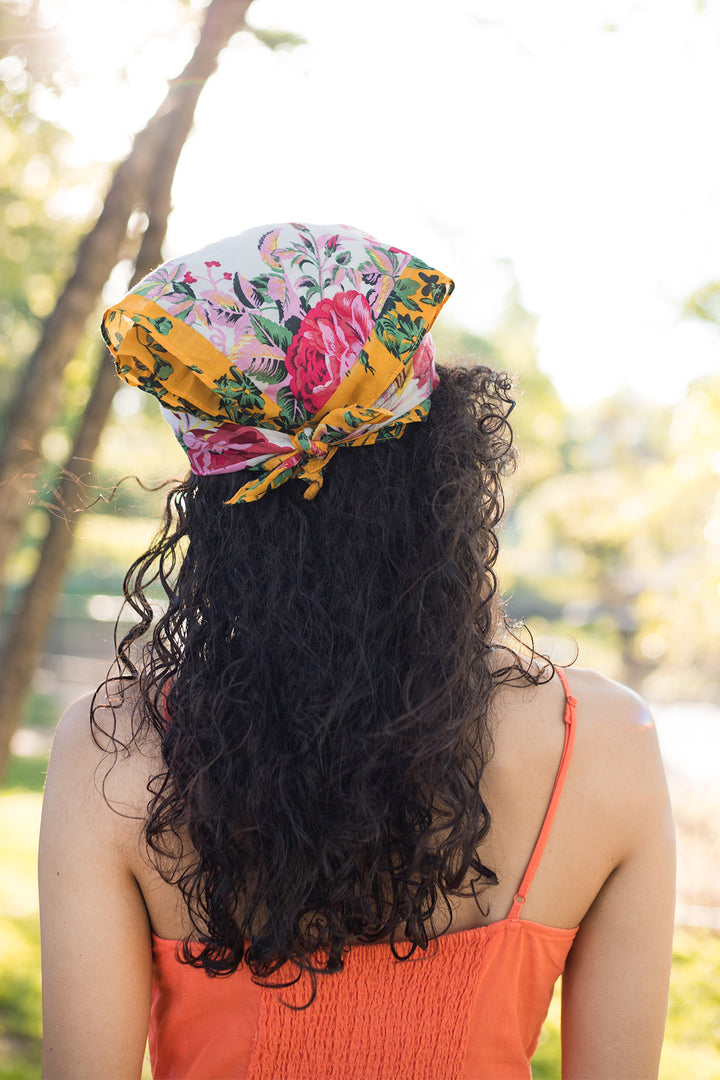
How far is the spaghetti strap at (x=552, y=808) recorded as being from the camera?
1323mm

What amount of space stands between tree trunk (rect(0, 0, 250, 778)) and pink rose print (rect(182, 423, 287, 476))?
1.60 metres

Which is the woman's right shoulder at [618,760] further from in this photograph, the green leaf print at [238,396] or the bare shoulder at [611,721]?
the green leaf print at [238,396]

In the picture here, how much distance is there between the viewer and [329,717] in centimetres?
125

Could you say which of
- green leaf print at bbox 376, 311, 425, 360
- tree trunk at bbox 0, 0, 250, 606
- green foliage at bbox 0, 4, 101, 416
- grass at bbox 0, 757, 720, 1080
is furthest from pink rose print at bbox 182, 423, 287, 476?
grass at bbox 0, 757, 720, 1080

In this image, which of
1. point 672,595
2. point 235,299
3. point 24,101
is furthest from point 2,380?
point 235,299

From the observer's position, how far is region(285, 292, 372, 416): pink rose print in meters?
1.24

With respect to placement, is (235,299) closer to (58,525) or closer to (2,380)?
(58,525)

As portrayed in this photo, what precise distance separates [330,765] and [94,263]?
2455 mm

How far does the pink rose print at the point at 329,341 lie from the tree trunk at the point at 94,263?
203cm

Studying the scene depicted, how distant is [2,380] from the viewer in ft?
41.6

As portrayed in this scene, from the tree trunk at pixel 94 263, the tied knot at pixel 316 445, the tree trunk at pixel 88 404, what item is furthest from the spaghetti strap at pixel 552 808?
the tree trunk at pixel 94 263

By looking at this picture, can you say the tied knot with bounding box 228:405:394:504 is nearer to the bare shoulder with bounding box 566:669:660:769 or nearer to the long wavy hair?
the long wavy hair

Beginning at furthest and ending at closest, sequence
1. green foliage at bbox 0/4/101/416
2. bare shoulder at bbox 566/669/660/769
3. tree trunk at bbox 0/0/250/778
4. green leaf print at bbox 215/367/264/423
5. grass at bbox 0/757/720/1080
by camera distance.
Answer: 1. grass at bbox 0/757/720/1080
2. green foliage at bbox 0/4/101/416
3. tree trunk at bbox 0/0/250/778
4. bare shoulder at bbox 566/669/660/769
5. green leaf print at bbox 215/367/264/423

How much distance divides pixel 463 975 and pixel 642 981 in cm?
29
